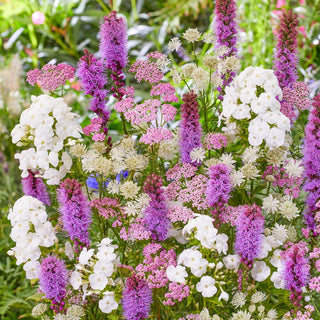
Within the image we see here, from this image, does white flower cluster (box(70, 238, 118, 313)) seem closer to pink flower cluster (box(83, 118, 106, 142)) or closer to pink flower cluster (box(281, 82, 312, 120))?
pink flower cluster (box(83, 118, 106, 142))

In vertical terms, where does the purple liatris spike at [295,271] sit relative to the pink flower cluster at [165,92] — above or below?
below

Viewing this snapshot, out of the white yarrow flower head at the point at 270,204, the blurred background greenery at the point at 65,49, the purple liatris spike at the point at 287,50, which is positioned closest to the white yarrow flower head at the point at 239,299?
the white yarrow flower head at the point at 270,204

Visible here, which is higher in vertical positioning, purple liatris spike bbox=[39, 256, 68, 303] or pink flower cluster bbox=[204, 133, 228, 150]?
pink flower cluster bbox=[204, 133, 228, 150]

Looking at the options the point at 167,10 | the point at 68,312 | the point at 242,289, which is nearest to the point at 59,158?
the point at 68,312

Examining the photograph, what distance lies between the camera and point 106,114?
2.97ft

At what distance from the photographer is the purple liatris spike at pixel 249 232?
75cm

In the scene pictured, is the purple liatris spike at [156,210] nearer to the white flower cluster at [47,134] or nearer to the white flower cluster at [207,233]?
the white flower cluster at [207,233]

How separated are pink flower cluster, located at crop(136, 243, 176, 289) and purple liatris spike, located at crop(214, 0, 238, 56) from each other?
1.18 ft

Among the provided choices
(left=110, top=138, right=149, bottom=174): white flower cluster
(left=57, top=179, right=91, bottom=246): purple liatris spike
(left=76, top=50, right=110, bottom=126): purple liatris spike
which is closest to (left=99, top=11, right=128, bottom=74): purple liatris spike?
(left=76, top=50, right=110, bottom=126): purple liatris spike

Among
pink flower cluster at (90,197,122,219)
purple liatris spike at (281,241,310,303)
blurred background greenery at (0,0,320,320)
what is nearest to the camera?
purple liatris spike at (281,241,310,303)

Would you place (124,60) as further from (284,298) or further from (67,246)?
(284,298)

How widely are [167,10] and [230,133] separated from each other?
2018mm

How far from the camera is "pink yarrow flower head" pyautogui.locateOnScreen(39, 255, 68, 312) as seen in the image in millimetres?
779

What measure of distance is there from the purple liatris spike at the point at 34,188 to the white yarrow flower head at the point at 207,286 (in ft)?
0.96
